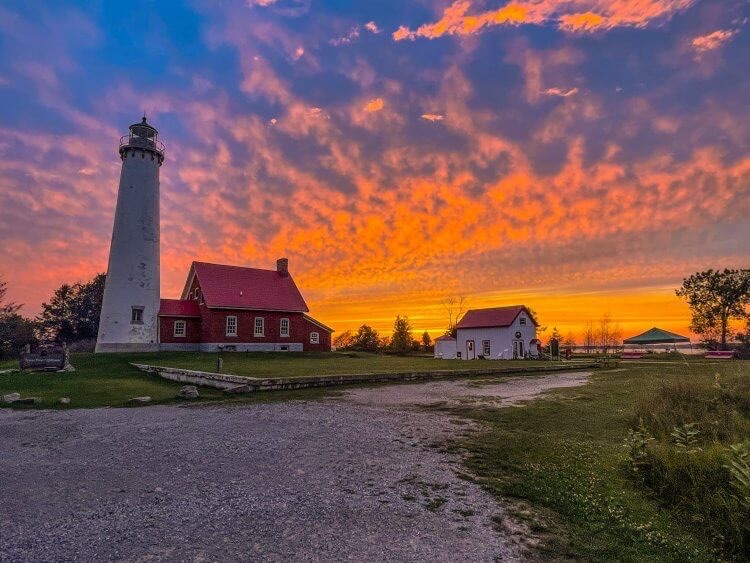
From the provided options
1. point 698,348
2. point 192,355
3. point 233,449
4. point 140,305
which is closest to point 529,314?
point 698,348

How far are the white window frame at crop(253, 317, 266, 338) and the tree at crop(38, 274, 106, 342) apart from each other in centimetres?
2622

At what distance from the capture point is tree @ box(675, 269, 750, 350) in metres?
50.5

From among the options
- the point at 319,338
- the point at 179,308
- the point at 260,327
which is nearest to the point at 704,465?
the point at 260,327

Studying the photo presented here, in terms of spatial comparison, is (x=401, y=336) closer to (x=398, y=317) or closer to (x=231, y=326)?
(x=398, y=317)

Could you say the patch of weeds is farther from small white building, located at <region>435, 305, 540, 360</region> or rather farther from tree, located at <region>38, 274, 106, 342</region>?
tree, located at <region>38, 274, 106, 342</region>

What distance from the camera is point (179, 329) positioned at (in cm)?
3359

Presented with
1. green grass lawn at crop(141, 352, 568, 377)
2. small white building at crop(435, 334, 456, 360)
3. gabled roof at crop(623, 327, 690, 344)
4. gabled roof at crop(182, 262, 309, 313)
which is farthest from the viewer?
small white building at crop(435, 334, 456, 360)

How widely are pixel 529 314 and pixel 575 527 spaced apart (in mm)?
45078

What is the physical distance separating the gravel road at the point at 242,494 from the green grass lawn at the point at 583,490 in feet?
1.77

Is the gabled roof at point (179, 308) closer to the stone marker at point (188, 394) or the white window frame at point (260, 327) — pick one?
the white window frame at point (260, 327)

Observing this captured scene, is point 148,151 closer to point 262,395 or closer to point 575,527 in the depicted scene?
point 262,395

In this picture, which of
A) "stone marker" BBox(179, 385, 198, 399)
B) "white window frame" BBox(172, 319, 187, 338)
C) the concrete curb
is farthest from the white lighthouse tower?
"stone marker" BBox(179, 385, 198, 399)

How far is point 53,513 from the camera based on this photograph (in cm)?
478

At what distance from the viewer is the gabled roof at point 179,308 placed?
33.2 m
